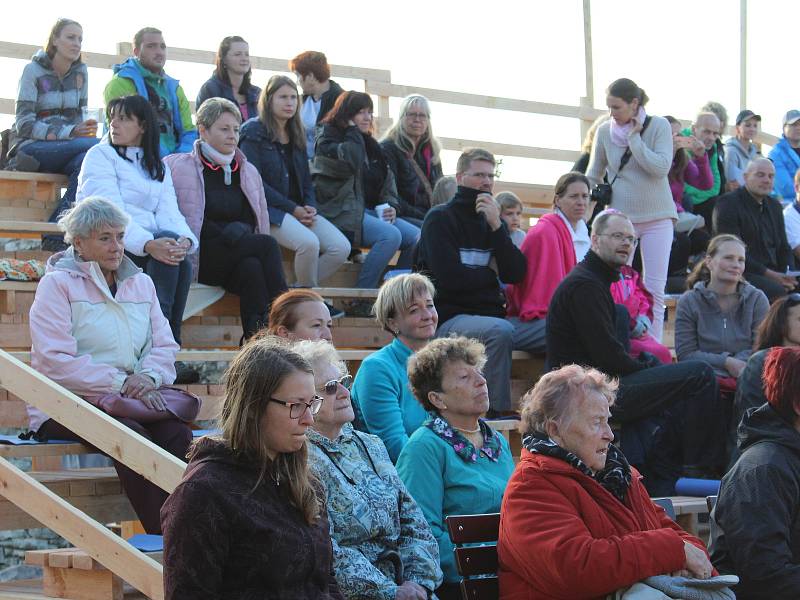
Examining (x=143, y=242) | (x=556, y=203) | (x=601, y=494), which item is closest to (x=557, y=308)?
(x=556, y=203)

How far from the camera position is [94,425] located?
455 cm

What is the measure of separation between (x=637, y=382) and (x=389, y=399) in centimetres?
185

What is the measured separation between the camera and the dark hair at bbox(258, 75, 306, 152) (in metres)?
7.90

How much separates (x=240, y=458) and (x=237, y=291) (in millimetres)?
4024

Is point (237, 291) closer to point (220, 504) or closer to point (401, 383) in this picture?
point (401, 383)

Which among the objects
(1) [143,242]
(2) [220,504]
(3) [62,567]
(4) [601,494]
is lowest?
(3) [62,567]

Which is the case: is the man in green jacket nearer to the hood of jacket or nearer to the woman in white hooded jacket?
the woman in white hooded jacket

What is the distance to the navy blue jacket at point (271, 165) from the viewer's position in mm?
7836

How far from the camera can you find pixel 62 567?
14.9ft

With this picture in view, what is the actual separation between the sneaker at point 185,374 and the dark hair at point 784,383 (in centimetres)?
291

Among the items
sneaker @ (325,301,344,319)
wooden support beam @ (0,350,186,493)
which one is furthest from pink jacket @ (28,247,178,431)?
sneaker @ (325,301,344,319)

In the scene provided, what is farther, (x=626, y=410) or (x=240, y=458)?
(x=626, y=410)

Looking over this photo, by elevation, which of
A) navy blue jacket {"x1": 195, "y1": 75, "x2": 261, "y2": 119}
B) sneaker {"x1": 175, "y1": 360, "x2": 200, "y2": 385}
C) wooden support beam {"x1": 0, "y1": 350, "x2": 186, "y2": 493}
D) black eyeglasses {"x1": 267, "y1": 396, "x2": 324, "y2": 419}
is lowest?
sneaker {"x1": 175, "y1": 360, "x2": 200, "y2": 385}

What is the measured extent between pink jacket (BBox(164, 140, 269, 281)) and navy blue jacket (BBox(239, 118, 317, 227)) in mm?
370
